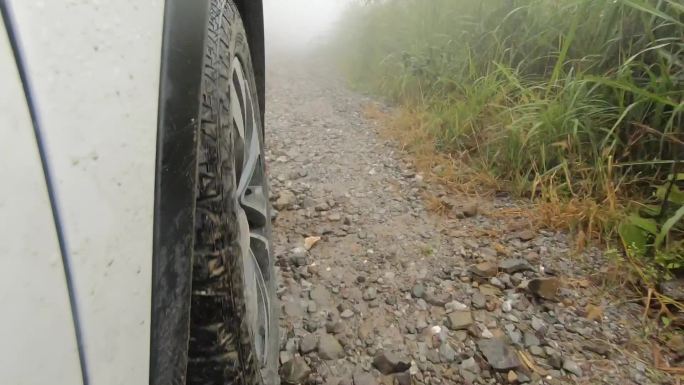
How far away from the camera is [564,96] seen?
6.78ft

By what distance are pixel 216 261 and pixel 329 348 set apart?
0.78 m

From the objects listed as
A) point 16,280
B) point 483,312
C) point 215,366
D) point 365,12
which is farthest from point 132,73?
point 365,12

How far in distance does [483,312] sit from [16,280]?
54.4 inches

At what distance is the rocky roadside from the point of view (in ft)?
4.09

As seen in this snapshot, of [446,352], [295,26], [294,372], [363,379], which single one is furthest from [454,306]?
[295,26]

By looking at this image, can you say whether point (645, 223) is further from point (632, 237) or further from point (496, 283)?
point (496, 283)

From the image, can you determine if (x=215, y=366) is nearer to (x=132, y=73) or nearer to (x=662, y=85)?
(x=132, y=73)

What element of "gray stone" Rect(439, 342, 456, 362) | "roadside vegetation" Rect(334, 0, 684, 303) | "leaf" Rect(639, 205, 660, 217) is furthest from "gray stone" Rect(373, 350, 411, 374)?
"leaf" Rect(639, 205, 660, 217)

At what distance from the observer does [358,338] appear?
1.36 m

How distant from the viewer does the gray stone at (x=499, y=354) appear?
124 cm

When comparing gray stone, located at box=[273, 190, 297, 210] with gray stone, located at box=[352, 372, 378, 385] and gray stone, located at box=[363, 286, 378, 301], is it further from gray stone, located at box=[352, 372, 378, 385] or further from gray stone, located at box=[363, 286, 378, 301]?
gray stone, located at box=[352, 372, 378, 385]

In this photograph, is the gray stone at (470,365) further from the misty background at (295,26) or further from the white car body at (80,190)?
the misty background at (295,26)

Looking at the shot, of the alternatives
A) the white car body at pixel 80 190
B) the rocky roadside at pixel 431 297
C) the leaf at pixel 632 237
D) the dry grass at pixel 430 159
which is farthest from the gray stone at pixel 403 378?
the dry grass at pixel 430 159

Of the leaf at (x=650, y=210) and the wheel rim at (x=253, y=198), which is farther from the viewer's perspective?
the leaf at (x=650, y=210)
